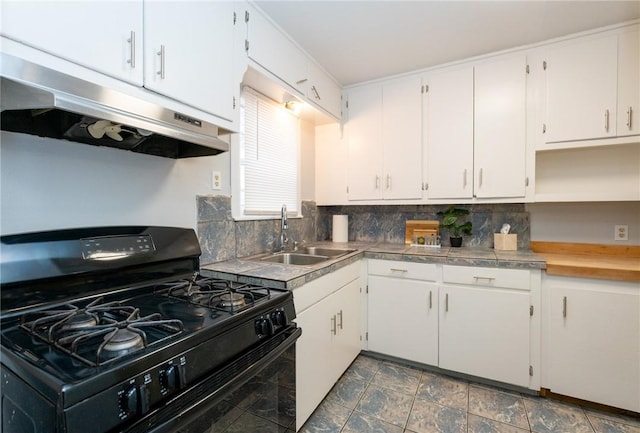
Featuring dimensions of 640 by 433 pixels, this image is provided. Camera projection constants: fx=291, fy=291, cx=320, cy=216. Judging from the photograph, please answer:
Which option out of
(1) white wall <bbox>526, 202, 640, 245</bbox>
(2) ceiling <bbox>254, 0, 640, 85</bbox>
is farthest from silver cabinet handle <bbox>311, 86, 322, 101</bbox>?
(1) white wall <bbox>526, 202, 640, 245</bbox>

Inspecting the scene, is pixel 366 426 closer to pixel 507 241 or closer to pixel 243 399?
pixel 243 399

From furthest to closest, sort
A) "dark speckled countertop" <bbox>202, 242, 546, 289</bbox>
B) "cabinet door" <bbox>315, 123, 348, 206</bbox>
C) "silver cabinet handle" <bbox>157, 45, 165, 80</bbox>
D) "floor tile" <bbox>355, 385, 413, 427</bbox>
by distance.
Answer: "cabinet door" <bbox>315, 123, 348, 206</bbox> < "floor tile" <bbox>355, 385, 413, 427</bbox> < "dark speckled countertop" <bbox>202, 242, 546, 289</bbox> < "silver cabinet handle" <bbox>157, 45, 165, 80</bbox>

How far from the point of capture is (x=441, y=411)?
1.71 meters

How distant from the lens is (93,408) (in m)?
0.56

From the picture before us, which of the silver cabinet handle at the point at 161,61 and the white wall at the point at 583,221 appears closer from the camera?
the silver cabinet handle at the point at 161,61

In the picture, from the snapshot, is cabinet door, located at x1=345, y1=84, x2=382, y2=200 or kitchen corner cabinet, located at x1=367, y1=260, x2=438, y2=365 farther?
cabinet door, located at x1=345, y1=84, x2=382, y2=200

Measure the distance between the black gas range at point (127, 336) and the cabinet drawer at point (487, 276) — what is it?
4.25 ft

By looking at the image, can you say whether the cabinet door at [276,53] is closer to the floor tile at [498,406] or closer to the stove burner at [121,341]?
the stove burner at [121,341]

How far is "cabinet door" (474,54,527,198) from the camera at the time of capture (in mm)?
2047

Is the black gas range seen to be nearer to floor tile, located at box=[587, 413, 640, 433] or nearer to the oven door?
the oven door

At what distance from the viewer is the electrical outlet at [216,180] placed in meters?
1.68

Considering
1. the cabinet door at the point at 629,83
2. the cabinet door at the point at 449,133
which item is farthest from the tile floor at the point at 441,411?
the cabinet door at the point at 629,83

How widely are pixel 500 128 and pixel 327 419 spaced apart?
2.23 metres

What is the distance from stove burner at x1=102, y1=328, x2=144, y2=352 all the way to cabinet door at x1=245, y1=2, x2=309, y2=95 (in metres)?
1.17
